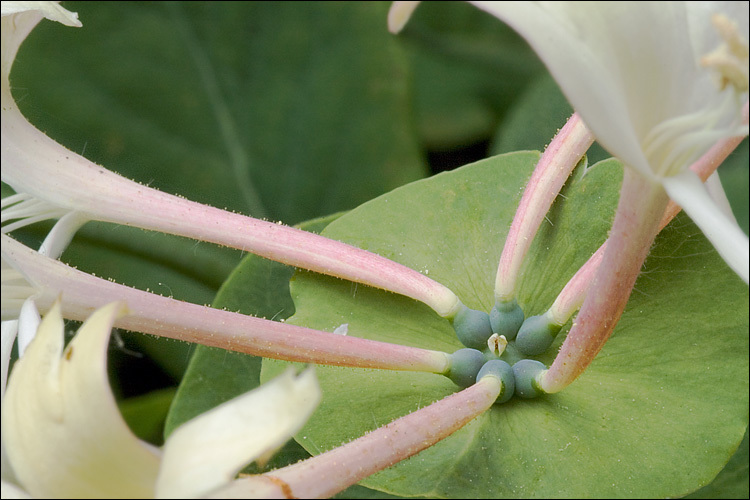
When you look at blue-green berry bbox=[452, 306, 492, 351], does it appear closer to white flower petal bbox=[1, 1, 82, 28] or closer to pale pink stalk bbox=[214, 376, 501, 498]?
pale pink stalk bbox=[214, 376, 501, 498]

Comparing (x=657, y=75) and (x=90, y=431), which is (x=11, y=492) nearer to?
(x=90, y=431)

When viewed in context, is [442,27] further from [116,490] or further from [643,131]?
[116,490]

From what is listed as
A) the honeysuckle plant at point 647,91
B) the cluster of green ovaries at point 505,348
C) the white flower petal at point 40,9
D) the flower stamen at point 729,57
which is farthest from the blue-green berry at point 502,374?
the white flower petal at point 40,9

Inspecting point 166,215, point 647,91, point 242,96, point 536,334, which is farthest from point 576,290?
point 242,96

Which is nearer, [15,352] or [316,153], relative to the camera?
[15,352]

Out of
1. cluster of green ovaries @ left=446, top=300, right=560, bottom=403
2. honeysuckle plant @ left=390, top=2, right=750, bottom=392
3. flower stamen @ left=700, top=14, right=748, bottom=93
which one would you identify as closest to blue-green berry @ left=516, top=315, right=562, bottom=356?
cluster of green ovaries @ left=446, top=300, right=560, bottom=403

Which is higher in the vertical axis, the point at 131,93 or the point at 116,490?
the point at 131,93

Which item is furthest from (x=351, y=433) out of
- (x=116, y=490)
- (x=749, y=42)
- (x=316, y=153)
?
(x=316, y=153)
